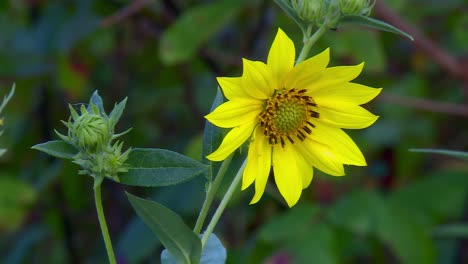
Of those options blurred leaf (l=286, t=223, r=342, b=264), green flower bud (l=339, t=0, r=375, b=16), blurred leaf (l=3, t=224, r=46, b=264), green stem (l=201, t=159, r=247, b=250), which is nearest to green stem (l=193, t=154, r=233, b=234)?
green stem (l=201, t=159, r=247, b=250)

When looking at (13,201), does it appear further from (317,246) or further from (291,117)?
(291,117)

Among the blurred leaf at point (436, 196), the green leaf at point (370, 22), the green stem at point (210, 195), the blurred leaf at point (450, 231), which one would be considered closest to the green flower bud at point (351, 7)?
the green leaf at point (370, 22)

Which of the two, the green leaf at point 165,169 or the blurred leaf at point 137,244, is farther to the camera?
the blurred leaf at point 137,244

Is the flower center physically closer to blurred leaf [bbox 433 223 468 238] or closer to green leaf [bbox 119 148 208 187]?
green leaf [bbox 119 148 208 187]

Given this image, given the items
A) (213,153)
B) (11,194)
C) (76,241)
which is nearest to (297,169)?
(213,153)

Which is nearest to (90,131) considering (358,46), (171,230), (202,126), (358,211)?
(171,230)

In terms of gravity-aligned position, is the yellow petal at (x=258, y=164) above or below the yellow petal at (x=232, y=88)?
below

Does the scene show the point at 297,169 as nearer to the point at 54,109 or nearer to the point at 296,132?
the point at 296,132

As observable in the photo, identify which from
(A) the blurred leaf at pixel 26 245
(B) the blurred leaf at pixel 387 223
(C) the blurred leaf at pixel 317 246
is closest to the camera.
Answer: (C) the blurred leaf at pixel 317 246

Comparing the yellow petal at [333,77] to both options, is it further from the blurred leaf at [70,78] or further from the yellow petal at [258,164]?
the blurred leaf at [70,78]
